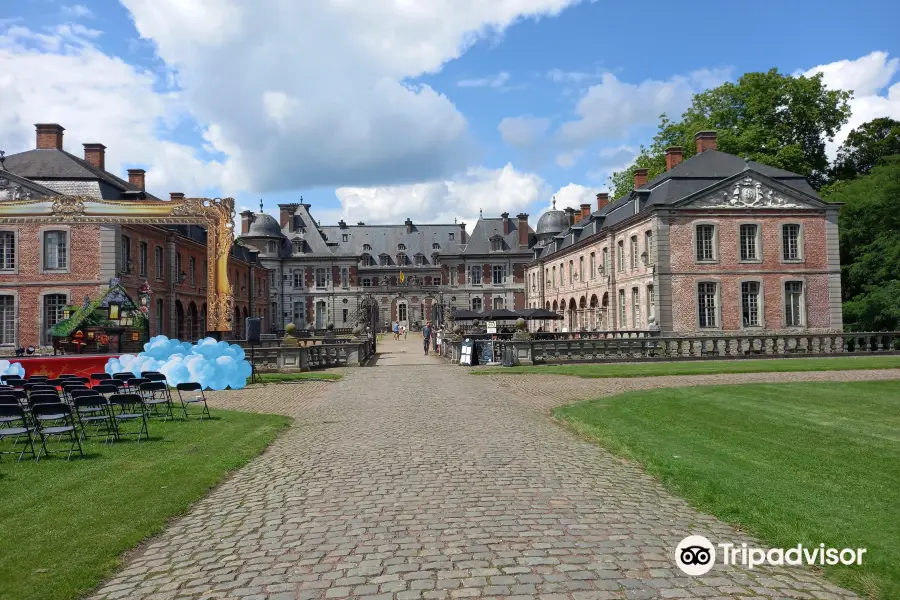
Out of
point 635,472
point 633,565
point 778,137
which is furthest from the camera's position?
point 778,137

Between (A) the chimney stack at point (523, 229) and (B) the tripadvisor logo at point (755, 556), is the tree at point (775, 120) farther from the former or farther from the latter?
(B) the tripadvisor logo at point (755, 556)

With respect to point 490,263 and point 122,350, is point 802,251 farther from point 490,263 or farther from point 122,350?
point 490,263

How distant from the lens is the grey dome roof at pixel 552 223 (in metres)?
64.6

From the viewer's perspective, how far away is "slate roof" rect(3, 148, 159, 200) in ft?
88.2

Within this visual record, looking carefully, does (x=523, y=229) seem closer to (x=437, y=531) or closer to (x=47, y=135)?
(x=47, y=135)

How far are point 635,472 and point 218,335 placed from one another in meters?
14.4

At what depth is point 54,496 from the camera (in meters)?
6.00

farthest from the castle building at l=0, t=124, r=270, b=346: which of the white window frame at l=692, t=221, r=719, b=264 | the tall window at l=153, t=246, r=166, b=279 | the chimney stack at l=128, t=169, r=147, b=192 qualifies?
the white window frame at l=692, t=221, r=719, b=264

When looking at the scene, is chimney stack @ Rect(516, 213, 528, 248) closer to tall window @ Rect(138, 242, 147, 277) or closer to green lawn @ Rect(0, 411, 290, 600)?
tall window @ Rect(138, 242, 147, 277)

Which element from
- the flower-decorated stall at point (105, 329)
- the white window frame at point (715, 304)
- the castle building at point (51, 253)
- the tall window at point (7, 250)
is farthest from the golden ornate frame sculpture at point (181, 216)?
the white window frame at point (715, 304)

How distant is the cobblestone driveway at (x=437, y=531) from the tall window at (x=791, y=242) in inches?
983

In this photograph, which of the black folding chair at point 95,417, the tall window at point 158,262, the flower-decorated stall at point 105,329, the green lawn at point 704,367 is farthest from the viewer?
the tall window at point 158,262

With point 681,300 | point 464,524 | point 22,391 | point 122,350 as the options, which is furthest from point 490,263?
point 464,524

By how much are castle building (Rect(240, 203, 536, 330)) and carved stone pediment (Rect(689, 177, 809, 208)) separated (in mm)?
36765
